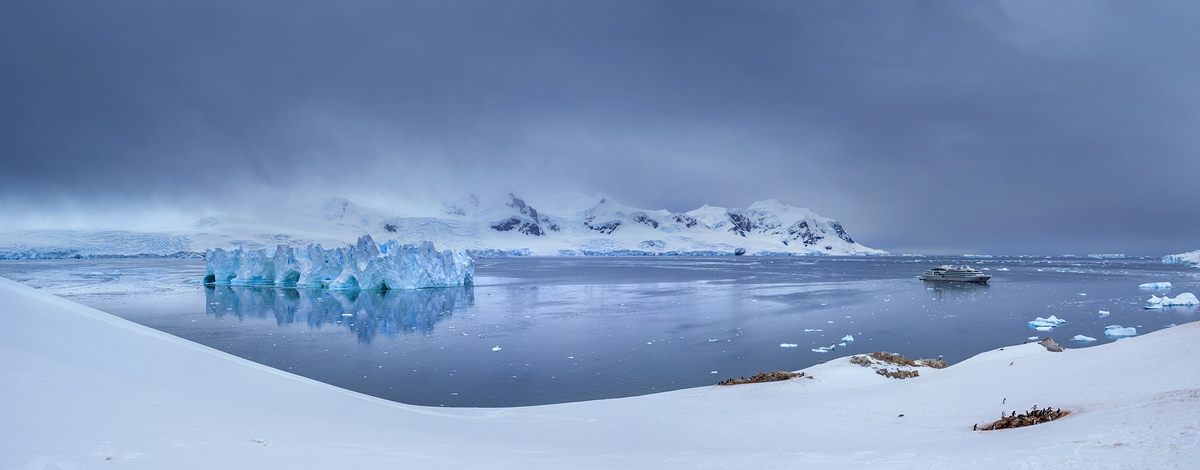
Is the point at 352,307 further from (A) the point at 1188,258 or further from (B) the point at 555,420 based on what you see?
(A) the point at 1188,258

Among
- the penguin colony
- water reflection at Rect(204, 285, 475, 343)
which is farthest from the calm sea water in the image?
the penguin colony

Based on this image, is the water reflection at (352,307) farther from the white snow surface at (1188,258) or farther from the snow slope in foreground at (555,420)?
the white snow surface at (1188,258)

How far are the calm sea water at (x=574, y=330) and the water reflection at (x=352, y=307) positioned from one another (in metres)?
0.12

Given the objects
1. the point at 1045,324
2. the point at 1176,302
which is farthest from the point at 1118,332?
the point at 1176,302

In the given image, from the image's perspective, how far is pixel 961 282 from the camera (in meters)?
47.4

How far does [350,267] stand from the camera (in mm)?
37812

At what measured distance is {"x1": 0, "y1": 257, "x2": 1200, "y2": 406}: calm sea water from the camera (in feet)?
41.5

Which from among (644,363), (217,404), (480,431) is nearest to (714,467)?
(480,431)

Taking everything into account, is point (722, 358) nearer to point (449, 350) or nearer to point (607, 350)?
point (607, 350)

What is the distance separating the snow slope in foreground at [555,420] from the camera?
113 inches

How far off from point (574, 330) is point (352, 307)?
14.8 m

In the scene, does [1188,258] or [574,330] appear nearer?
[574,330]

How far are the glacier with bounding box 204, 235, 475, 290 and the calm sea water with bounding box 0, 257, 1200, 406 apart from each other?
304cm

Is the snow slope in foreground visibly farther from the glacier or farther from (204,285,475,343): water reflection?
the glacier
